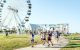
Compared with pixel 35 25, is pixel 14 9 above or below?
above

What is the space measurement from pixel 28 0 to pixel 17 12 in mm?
3069

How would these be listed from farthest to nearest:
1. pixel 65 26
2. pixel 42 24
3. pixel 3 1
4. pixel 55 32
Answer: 1. pixel 42 24
2. pixel 65 26
3. pixel 3 1
4. pixel 55 32

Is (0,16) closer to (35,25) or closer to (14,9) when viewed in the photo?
(14,9)

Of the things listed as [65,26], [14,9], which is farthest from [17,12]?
[65,26]

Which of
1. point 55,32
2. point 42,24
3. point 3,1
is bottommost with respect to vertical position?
point 42,24

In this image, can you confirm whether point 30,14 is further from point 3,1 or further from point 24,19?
point 3,1

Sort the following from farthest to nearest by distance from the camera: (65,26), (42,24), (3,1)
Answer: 1. (42,24)
2. (65,26)
3. (3,1)

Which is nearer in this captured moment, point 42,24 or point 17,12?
point 17,12

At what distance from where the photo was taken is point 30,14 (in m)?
51.3

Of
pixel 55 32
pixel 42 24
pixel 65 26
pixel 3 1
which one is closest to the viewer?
pixel 55 32

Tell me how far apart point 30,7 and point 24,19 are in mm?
Result: 2779

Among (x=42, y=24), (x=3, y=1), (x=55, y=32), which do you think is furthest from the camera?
(x=42, y=24)

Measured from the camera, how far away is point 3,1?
4922 centimetres

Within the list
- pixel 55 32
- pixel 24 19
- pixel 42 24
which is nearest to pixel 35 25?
pixel 42 24
